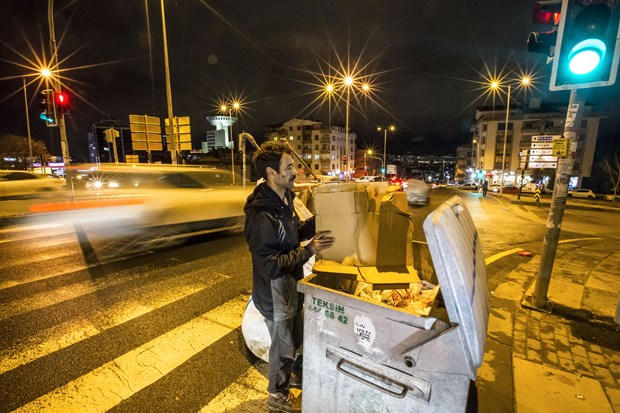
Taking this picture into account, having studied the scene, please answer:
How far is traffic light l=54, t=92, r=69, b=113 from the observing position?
35.8ft

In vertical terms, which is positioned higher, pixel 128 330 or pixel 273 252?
pixel 273 252

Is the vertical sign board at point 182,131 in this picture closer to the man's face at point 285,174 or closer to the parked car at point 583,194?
the man's face at point 285,174

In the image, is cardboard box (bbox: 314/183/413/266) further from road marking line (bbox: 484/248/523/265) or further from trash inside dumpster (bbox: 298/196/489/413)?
road marking line (bbox: 484/248/523/265)

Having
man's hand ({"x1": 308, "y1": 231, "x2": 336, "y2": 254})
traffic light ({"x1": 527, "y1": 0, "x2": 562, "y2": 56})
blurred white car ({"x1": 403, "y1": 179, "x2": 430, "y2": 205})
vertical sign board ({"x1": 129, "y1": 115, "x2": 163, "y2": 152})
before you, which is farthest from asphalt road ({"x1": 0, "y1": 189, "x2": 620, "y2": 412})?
vertical sign board ({"x1": 129, "y1": 115, "x2": 163, "y2": 152})

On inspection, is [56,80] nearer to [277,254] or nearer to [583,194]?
[277,254]

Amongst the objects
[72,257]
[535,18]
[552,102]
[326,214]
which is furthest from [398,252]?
[552,102]

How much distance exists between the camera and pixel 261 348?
2992 mm

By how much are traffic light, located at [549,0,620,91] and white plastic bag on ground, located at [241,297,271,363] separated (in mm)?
4540

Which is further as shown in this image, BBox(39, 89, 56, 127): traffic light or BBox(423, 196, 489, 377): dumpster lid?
BBox(39, 89, 56, 127): traffic light

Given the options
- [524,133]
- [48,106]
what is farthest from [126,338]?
[524,133]

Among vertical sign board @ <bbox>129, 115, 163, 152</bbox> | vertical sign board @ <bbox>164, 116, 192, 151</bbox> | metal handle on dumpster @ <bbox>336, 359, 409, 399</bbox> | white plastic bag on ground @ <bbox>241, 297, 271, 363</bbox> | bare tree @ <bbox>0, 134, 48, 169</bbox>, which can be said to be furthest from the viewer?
bare tree @ <bbox>0, 134, 48, 169</bbox>

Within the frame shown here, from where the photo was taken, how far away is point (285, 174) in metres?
2.37

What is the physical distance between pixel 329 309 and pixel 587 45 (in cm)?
432

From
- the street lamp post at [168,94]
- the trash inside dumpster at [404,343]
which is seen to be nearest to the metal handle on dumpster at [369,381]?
the trash inside dumpster at [404,343]
